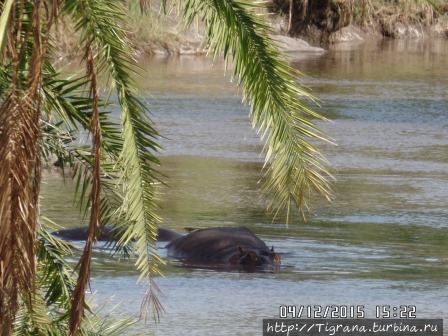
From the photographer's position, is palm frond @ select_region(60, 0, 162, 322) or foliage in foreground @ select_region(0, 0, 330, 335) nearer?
foliage in foreground @ select_region(0, 0, 330, 335)

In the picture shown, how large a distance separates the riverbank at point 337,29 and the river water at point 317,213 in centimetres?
820

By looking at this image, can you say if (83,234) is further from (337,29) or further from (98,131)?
(337,29)

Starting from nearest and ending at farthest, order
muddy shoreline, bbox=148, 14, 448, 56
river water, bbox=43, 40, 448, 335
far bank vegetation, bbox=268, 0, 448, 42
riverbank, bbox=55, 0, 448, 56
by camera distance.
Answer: river water, bbox=43, 40, 448, 335 → riverbank, bbox=55, 0, 448, 56 → muddy shoreline, bbox=148, 14, 448, 56 → far bank vegetation, bbox=268, 0, 448, 42

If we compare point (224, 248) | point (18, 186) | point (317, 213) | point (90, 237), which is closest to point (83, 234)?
point (224, 248)

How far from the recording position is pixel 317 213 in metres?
12.9

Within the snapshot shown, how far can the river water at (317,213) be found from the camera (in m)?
9.19

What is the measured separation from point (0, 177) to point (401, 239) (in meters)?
7.81

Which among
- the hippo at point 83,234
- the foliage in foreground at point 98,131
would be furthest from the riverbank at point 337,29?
the foliage in foreground at point 98,131

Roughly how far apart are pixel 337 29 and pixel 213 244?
33.0m

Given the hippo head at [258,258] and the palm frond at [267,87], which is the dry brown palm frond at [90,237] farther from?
the hippo head at [258,258]

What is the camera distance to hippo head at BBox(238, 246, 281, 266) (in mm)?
10227

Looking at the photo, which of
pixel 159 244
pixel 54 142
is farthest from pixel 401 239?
pixel 54 142
